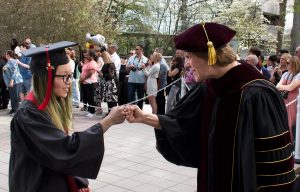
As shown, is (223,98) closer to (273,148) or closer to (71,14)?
(273,148)

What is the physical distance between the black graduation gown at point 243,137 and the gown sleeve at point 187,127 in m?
0.08

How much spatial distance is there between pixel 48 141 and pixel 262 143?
1252 mm

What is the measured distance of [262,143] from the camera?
2.53 metres

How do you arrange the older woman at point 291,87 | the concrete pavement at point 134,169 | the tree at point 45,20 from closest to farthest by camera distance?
1. the concrete pavement at point 134,169
2. the older woman at point 291,87
3. the tree at point 45,20

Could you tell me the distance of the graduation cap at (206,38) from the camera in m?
2.64

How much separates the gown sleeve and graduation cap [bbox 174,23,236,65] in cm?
46

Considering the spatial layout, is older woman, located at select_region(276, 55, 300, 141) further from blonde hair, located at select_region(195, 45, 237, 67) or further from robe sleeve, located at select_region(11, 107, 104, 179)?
robe sleeve, located at select_region(11, 107, 104, 179)

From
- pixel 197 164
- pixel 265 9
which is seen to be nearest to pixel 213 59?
pixel 197 164

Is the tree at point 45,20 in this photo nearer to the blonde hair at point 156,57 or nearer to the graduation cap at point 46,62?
the blonde hair at point 156,57

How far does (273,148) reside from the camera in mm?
2523

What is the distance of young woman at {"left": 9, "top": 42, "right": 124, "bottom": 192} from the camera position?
2.51m

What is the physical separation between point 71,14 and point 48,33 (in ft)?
4.70

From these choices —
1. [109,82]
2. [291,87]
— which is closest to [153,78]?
[109,82]

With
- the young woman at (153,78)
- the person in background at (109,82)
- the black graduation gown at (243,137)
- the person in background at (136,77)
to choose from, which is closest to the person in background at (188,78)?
the young woman at (153,78)
